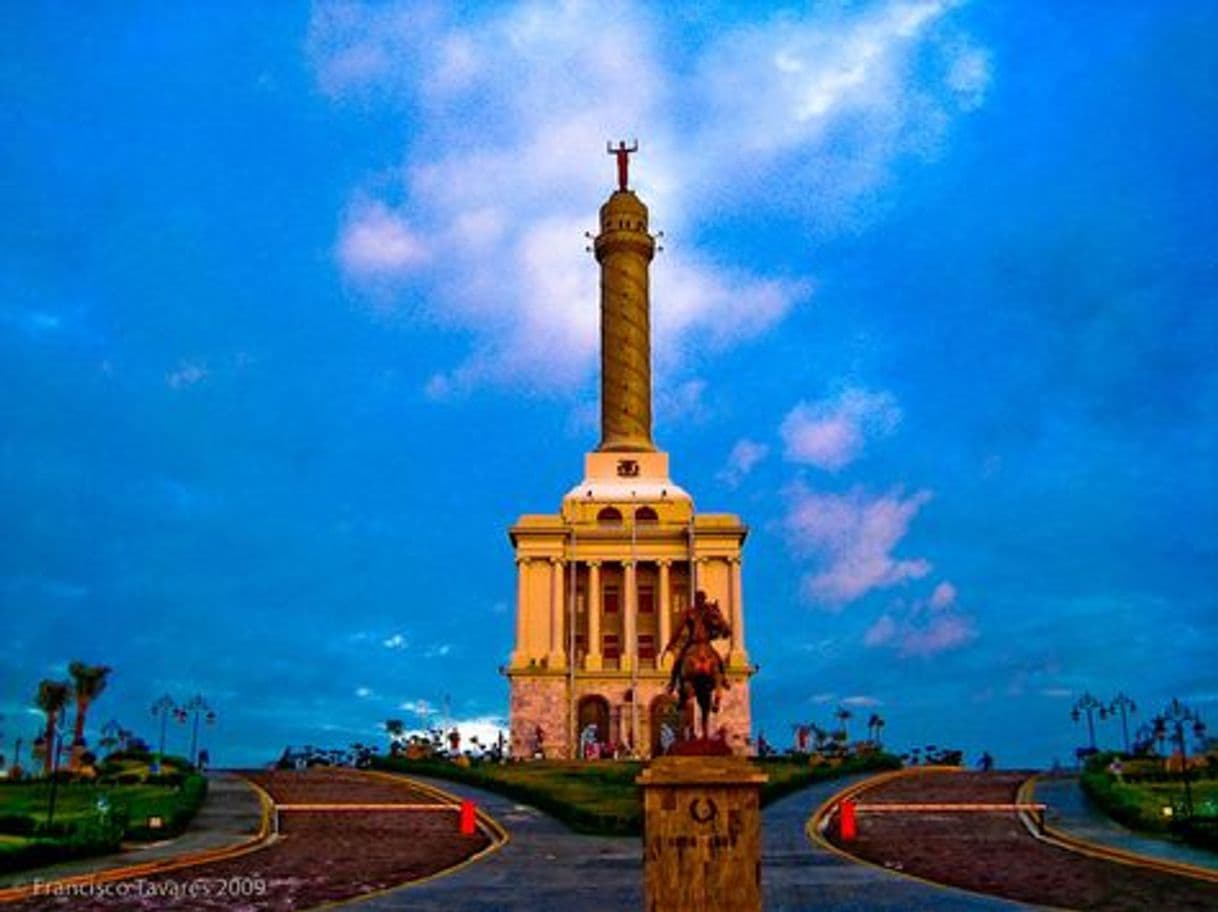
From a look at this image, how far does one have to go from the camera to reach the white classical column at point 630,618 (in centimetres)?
7206

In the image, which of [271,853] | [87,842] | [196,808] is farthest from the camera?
[196,808]

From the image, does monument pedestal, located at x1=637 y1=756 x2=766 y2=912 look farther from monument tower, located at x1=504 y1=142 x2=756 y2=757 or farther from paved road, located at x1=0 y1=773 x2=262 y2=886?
monument tower, located at x1=504 y1=142 x2=756 y2=757

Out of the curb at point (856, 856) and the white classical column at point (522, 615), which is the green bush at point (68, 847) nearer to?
the curb at point (856, 856)

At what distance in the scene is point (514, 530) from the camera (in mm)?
74250

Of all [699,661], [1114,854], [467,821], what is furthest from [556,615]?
[699,661]

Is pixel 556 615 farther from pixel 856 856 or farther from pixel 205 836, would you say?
pixel 856 856

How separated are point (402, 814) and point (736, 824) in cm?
2640

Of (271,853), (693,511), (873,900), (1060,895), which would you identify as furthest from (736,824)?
(693,511)

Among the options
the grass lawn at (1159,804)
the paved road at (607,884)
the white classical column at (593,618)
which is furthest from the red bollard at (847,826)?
the white classical column at (593,618)

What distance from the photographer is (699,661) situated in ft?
61.1

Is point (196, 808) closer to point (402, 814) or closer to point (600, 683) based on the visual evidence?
point (402, 814)

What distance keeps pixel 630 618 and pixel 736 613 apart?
6.42 meters

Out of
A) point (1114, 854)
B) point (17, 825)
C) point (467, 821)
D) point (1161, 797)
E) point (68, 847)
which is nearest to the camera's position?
point (68, 847)

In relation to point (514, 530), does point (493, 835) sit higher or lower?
lower
